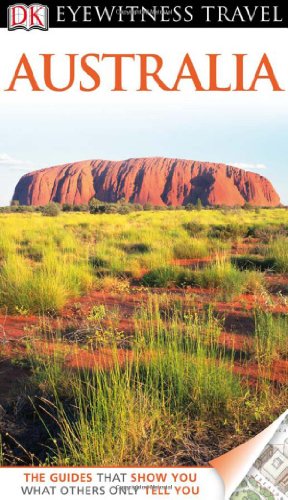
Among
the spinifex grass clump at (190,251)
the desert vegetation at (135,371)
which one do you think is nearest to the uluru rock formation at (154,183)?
the spinifex grass clump at (190,251)

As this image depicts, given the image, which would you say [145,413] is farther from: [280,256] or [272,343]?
[280,256]

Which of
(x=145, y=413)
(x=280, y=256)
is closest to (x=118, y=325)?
(x=145, y=413)

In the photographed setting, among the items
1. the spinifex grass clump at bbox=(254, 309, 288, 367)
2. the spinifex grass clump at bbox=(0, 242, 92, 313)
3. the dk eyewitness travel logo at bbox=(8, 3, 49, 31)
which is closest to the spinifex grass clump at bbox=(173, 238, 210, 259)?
the spinifex grass clump at bbox=(0, 242, 92, 313)

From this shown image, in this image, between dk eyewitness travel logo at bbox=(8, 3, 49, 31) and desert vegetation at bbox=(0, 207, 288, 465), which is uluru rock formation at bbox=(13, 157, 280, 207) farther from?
dk eyewitness travel logo at bbox=(8, 3, 49, 31)

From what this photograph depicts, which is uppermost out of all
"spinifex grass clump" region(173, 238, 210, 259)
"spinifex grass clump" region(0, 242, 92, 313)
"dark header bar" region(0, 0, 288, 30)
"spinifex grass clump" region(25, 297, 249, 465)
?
"dark header bar" region(0, 0, 288, 30)

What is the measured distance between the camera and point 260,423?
286 cm

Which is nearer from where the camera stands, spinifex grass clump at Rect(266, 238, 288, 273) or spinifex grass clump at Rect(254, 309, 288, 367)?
spinifex grass clump at Rect(254, 309, 288, 367)

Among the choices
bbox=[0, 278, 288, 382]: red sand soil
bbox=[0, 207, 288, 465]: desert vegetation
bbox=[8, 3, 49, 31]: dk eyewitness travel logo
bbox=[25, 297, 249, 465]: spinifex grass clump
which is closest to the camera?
bbox=[25, 297, 249, 465]: spinifex grass clump

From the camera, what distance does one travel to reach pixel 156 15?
9.36 feet

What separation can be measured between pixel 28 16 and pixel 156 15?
863mm

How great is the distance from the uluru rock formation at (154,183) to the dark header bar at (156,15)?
17050 mm

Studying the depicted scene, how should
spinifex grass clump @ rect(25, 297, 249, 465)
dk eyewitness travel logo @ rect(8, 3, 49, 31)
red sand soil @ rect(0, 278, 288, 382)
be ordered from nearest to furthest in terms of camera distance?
spinifex grass clump @ rect(25, 297, 249, 465) < dk eyewitness travel logo @ rect(8, 3, 49, 31) < red sand soil @ rect(0, 278, 288, 382)

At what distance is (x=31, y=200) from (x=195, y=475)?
40951 mm

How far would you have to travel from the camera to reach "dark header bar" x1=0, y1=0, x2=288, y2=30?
2848mm
